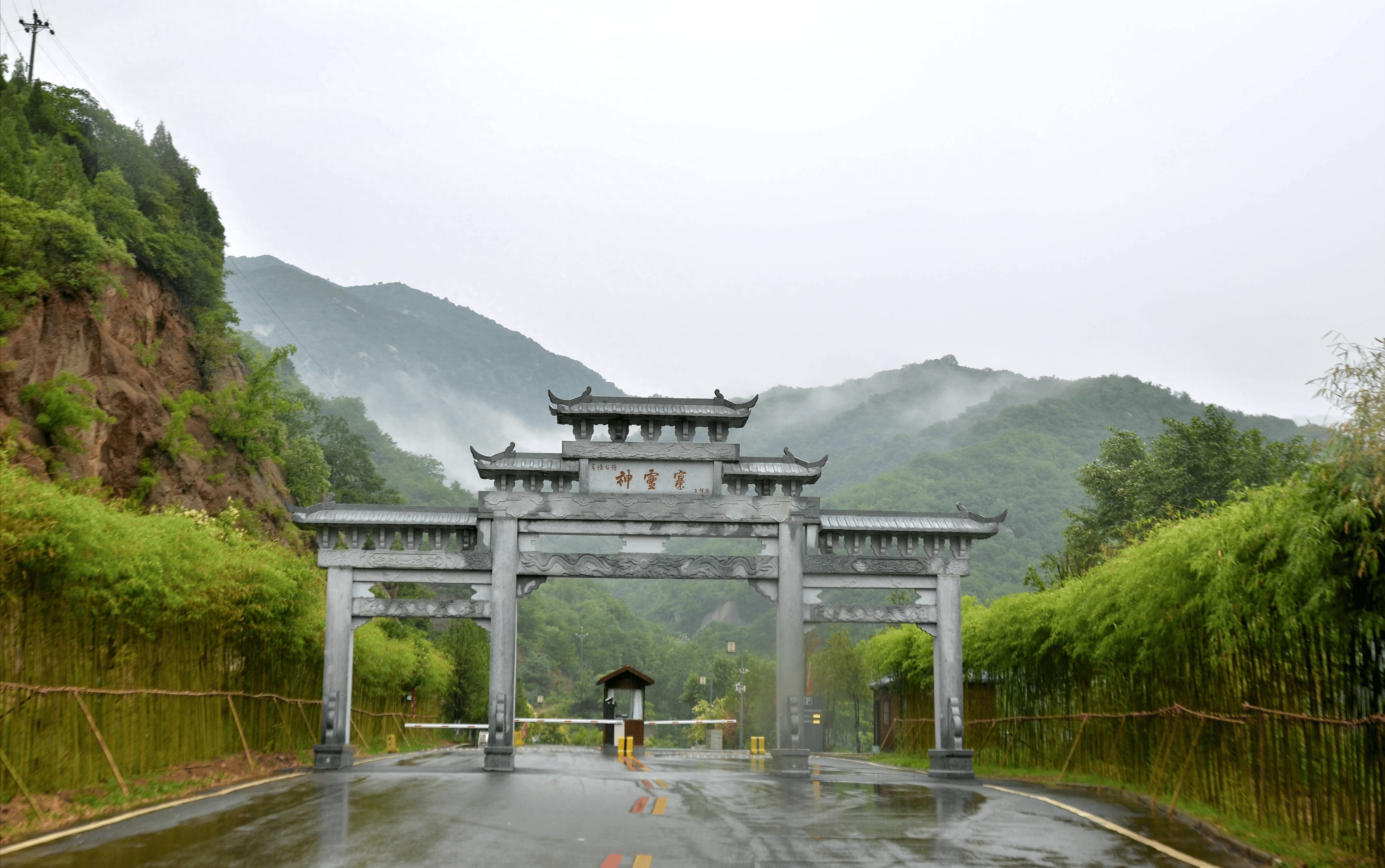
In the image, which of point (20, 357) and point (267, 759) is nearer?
point (267, 759)

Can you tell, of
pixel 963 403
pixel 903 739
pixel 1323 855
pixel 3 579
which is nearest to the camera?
pixel 1323 855

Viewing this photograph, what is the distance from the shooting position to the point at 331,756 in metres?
19.4

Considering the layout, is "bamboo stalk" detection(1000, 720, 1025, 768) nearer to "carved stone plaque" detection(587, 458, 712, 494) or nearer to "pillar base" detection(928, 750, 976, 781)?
"pillar base" detection(928, 750, 976, 781)

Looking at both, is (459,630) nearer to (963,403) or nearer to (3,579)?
(3,579)

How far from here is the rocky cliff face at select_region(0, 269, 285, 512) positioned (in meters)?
24.5

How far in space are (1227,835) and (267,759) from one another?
48.7 ft

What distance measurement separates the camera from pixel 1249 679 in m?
10.4

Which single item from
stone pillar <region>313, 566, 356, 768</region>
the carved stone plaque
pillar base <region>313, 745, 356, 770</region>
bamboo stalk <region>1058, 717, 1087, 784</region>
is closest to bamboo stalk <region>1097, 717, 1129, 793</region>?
bamboo stalk <region>1058, 717, 1087, 784</region>

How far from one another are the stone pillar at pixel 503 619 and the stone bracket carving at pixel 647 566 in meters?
0.32

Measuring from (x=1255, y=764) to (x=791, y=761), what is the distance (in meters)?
11.1

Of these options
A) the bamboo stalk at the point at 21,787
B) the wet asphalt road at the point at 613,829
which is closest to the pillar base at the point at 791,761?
the wet asphalt road at the point at 613,829

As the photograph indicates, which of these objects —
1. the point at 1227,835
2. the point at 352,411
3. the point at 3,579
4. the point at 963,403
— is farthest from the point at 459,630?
the point at 963,403

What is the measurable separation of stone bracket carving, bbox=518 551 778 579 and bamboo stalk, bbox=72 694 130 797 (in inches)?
395

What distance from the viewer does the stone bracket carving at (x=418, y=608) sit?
20.8 meters
